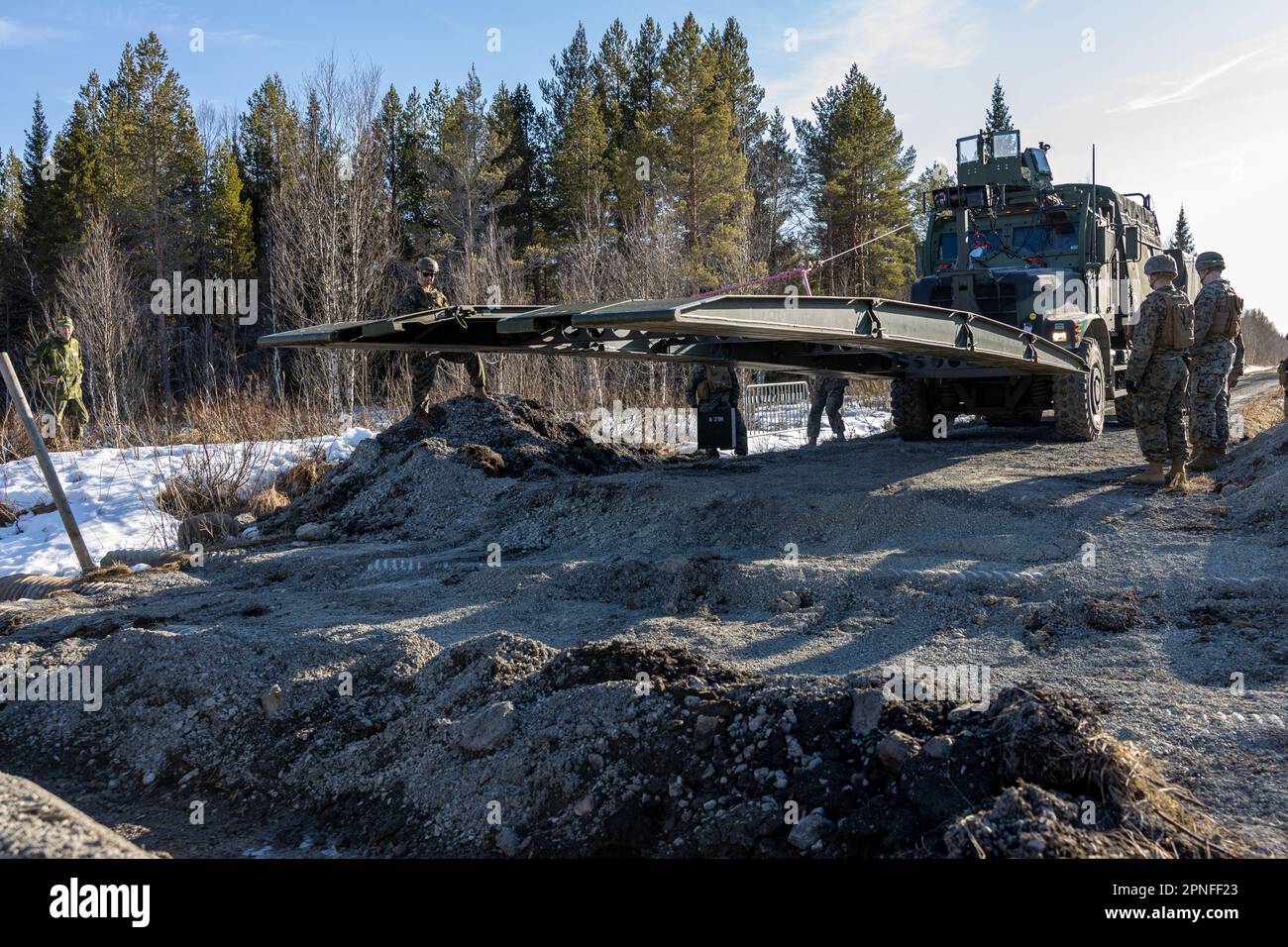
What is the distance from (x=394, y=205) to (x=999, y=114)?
36.3 m

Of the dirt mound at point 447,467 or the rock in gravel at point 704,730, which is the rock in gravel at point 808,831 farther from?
the dirt mound at point 447,467

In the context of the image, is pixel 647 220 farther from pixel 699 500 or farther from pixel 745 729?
pixel 745 729

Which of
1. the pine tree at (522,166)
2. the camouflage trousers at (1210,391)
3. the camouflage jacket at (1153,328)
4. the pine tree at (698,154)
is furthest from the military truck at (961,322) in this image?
the pine tree at (522,166)

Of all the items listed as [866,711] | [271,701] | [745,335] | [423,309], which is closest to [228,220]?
[423,309]

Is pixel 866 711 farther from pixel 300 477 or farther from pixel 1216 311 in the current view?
pixel 300 477

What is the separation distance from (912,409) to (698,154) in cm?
2114

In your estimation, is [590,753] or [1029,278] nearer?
[590,753]

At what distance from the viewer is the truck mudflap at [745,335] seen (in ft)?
19.7

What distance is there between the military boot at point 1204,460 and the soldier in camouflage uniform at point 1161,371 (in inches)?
48.8

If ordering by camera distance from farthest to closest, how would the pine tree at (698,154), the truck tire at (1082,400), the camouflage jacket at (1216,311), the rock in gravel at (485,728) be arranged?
the pine tree at (698,154)
the truck tire at (1082,400)
the camouflage jacket at (1216,311)
the rock in gravel at (485,728)

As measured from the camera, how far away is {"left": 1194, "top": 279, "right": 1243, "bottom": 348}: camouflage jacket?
887 cm

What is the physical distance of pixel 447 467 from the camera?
32.4ft

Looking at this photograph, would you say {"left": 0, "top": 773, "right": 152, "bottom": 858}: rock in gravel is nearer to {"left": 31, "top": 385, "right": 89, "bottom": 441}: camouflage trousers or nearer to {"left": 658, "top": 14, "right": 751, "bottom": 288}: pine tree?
{"left": 31, "top": 385, "right": 89, "bottom": 441}: camouflage trousers

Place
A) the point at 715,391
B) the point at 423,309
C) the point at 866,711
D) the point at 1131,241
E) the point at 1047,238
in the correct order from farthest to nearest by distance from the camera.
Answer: the point at 1131,241 < the point at 1047,238 < the point at 715,391 < the point at 423,309 < the point at 866,711
